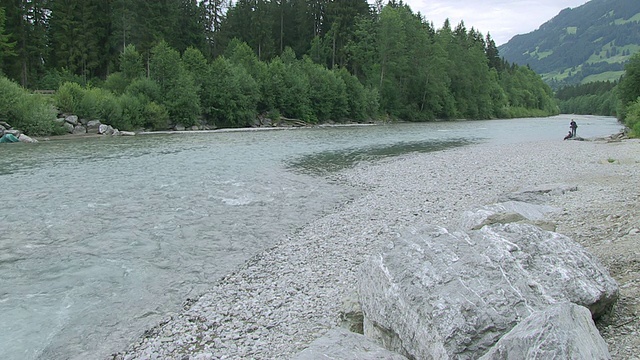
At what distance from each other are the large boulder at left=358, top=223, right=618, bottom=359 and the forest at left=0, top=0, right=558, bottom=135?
39721 mm

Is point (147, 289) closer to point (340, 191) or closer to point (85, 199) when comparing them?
point (85, 199)

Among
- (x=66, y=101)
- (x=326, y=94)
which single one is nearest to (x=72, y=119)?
(x=66, y=101)

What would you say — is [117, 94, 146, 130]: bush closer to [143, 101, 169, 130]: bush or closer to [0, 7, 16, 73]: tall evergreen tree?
[143, 101, 169, 130]: bush

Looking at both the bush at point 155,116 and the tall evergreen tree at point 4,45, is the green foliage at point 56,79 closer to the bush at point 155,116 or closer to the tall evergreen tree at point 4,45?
the tall evergreen tree at point 4,45

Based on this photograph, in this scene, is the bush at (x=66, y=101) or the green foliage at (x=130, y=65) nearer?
the bush at (x=66, y=101)

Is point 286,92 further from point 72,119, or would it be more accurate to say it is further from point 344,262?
point 344,262

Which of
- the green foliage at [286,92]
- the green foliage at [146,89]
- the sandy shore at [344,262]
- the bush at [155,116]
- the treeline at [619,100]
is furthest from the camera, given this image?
the green foliage at [286,92]

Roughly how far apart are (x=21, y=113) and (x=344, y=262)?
37848 millimetres

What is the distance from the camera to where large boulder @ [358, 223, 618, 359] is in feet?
14.4

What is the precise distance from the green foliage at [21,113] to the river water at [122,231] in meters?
11.5

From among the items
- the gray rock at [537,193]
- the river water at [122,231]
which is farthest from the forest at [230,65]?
the gray rock at [537,193]

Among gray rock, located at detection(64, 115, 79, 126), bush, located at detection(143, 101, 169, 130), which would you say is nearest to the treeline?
bush, located at detection(143, 101, 169, 130)

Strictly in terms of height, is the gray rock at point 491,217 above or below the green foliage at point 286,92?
below

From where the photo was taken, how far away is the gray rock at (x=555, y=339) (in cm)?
334
